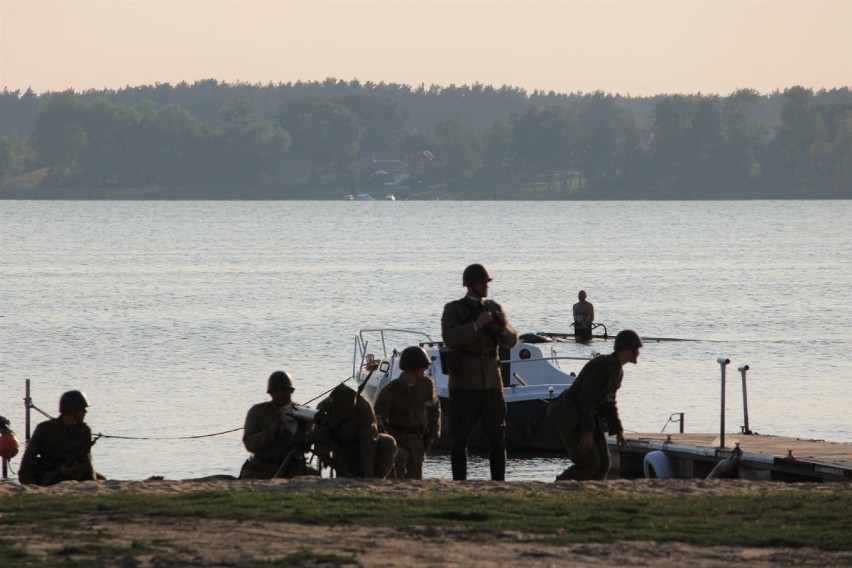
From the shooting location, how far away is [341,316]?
6084cm

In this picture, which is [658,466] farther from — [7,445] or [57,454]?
[7,445]

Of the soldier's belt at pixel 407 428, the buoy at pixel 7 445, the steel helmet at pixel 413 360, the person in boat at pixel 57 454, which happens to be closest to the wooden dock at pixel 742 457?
the soldier's belt at pixel 407 428

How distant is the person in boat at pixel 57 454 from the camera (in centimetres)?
1425

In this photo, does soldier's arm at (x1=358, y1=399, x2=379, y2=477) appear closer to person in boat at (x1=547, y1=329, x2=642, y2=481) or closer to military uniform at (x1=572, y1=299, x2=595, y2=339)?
person in boat at (x1=547, y1=329, x2=642, y2=481)

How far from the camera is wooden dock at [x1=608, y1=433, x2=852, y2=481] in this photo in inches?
706

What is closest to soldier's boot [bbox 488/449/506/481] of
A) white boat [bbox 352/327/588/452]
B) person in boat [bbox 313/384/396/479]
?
person in boat [bbox 313/384/396/479]

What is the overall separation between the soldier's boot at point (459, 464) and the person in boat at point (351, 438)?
0.67 meters

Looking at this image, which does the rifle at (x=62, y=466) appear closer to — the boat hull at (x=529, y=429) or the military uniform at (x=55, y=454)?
the military uniform at (x=55, y=454)

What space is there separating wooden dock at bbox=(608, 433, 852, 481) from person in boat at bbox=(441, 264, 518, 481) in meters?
3.36

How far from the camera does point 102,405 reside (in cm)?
3419

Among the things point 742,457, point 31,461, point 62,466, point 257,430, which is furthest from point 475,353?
point 742,457

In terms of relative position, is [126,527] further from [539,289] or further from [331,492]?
[539,289]

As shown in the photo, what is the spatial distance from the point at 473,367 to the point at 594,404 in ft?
3.80

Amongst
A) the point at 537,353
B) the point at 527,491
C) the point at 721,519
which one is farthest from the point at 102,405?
the point at 721,519
